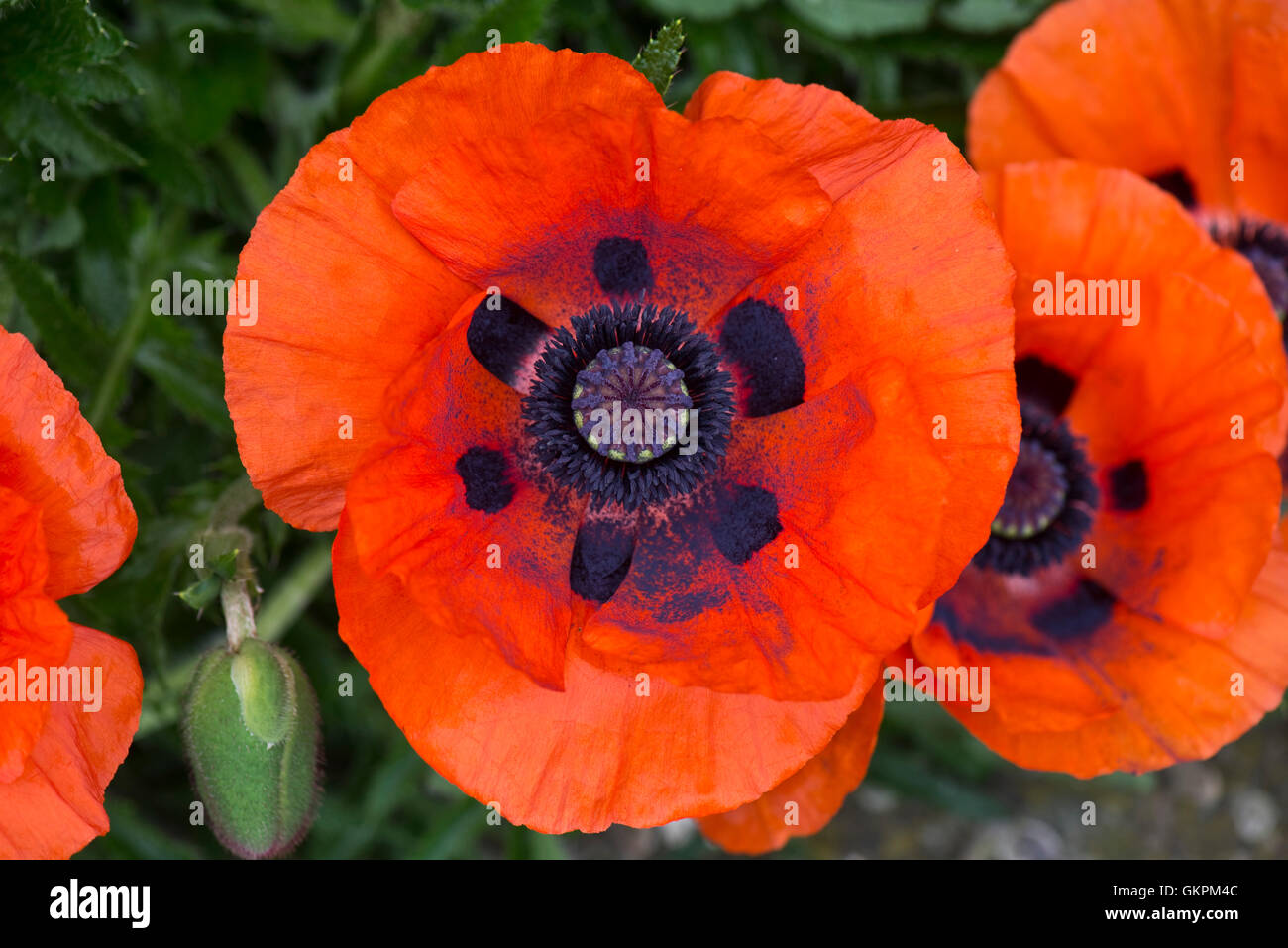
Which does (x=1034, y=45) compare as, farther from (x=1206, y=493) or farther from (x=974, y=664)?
(x=974, y=664)

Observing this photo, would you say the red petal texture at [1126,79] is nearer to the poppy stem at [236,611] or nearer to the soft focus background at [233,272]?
the soft focus background at [233,272]

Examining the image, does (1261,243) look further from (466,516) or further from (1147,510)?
(466,516)

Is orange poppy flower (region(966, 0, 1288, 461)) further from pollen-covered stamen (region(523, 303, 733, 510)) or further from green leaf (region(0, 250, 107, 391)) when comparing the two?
green leaf (region(0, 250, 107, 391))

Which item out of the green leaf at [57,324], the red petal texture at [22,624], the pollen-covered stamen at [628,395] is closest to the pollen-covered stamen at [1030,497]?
the pollen-covered stamen at [628,395]

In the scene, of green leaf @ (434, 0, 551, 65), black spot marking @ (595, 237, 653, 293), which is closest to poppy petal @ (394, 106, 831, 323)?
black spot marking @ (595, 237, 653, 293)

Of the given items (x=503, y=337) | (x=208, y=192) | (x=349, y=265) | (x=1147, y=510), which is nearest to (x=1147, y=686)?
(x=1147, y=510)
